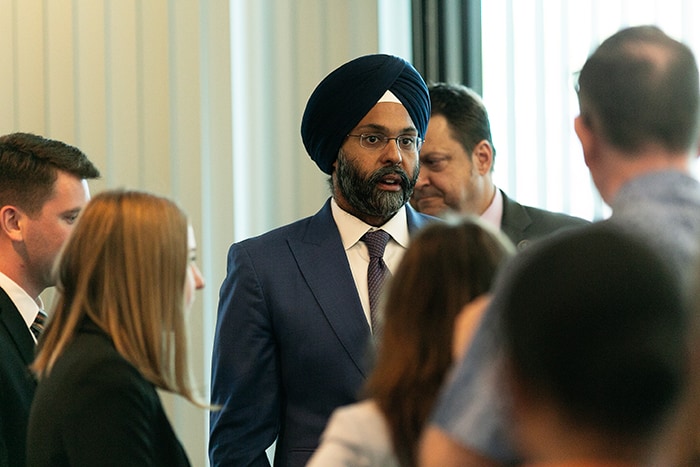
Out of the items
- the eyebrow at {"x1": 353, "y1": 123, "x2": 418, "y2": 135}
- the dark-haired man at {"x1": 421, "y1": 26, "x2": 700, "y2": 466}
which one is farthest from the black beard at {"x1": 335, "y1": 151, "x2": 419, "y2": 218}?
the dark-haired man at {"x1": 421, "y1": 26, "x2": 700, "y2": 466}

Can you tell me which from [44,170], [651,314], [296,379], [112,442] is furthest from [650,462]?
[44,170]

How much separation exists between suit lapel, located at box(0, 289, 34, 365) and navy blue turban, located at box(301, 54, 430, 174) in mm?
873

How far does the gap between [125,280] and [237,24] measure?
87.8 inches

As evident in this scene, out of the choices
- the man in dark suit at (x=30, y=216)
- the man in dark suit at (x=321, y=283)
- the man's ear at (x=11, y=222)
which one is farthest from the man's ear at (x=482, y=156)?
the man's ear at (x=11, y=222)

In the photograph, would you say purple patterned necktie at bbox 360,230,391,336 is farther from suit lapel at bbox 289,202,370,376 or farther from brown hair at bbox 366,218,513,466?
brown hair at bbox 366,218,513,466

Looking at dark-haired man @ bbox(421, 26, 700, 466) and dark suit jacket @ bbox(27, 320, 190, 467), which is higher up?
dark-haired man @ bbox(421, 26, 700, 466)

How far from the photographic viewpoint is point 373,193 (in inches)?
104

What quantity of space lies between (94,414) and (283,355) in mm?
878

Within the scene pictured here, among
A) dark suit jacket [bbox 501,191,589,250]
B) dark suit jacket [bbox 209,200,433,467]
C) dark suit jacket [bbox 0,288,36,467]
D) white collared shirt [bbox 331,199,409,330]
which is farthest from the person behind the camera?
dark suit jacket [bbox 501,191,589,250]

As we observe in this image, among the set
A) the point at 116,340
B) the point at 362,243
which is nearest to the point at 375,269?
the point at 362,243

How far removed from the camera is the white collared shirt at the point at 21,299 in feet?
8.72

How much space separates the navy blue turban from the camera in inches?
107

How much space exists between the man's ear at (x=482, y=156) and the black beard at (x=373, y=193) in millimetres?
665

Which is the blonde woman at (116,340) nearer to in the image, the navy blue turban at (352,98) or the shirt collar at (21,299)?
the shirt collar at (21,299)
